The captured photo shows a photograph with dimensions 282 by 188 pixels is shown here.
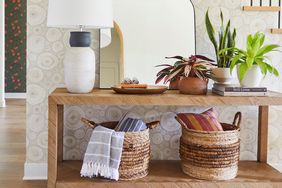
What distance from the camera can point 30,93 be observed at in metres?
2.38

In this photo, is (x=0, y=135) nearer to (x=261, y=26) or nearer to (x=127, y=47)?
(x=127, y=47)

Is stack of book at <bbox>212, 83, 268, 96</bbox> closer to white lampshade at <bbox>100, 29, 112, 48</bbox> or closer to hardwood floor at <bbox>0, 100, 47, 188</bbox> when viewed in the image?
white lampshade at <bbox>100, 29, 112, 48</bbox>

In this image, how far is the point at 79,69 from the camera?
190 centimetres

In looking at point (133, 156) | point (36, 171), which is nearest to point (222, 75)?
point (133, 156)

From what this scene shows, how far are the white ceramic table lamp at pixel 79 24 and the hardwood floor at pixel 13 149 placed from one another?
2.69 ft

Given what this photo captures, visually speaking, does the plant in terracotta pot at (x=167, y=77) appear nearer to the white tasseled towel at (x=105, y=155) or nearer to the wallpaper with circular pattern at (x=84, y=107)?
the wallpaper with circular pattern at (x=84, y=107)

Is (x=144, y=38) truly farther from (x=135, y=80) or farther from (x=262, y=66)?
(x=262, y=66)

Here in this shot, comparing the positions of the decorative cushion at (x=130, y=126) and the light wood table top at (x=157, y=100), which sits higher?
the light wood table top at (x=157, y=100)

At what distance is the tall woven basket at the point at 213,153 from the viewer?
1.93m

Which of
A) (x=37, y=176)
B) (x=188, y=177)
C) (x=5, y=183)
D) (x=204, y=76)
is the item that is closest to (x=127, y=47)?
(x=204, y=76)

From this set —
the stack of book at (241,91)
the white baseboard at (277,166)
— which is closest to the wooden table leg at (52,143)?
the stack of book at (241,91)

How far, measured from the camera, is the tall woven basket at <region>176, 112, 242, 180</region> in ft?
6.34

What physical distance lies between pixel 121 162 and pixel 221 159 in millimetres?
522

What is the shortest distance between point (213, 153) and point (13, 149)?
209 centimetres
